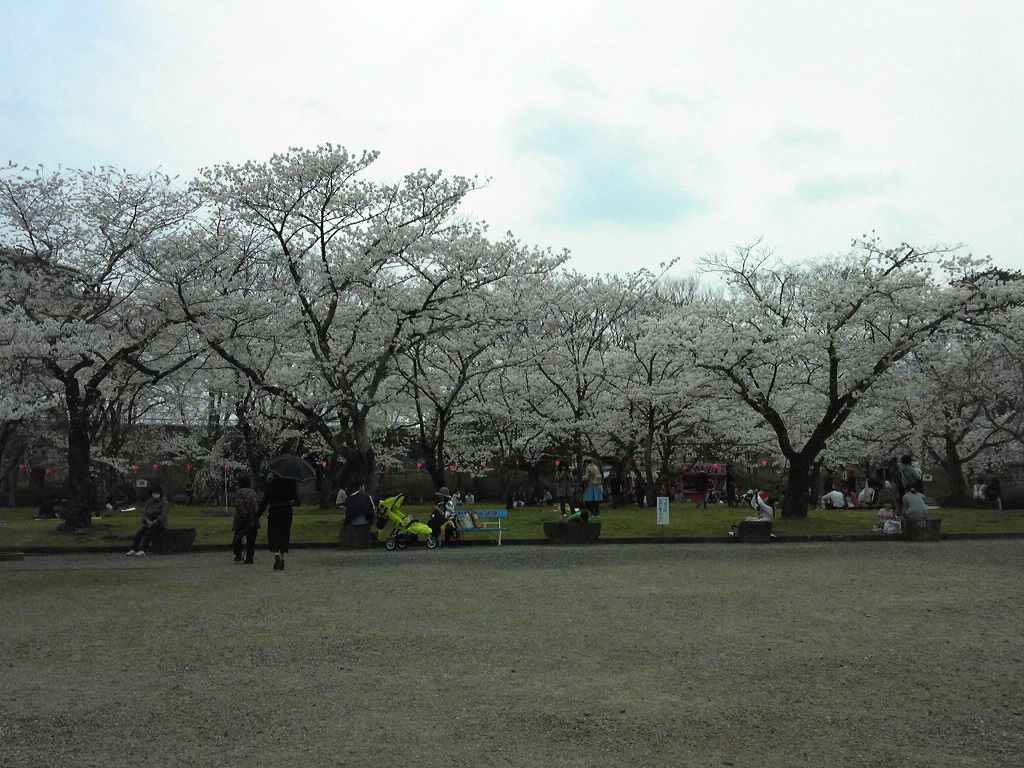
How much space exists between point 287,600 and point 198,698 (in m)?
4.38

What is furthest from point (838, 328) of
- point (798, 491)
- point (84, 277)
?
point (84, 277)

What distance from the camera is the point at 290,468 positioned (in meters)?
14.1

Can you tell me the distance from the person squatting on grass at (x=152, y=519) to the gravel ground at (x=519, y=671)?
5.34 metres

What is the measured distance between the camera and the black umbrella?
45.7ft

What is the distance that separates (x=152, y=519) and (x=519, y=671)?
12993mm

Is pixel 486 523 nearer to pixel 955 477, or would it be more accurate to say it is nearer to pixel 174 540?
pixel 174 540

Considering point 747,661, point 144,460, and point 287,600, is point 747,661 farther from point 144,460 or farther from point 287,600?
point 144,460

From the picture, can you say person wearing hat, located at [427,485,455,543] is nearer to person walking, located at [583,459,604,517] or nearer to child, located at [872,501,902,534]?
person walking, located at [583,459,604,517]

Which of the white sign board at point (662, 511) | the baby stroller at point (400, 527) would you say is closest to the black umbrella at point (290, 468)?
the baby stroller at point (400, 527)

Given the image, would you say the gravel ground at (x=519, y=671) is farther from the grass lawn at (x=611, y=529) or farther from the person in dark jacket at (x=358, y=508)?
the grass lawn at (x=611, y=529)

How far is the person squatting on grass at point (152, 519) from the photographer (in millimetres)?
17047

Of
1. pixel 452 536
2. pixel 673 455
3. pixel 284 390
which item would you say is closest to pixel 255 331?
pixel 284 390

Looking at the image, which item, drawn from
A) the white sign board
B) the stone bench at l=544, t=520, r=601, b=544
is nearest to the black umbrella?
the stone bench at l=544, t=520, r=601, b=544

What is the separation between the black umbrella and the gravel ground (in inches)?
96.8
